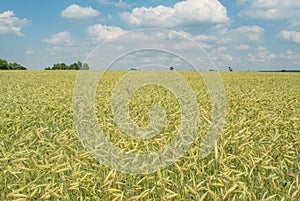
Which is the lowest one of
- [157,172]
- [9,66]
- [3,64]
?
[157,172]

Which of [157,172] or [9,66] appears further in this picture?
[9,66]

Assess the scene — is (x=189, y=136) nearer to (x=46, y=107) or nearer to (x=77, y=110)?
(x=77, y=110)

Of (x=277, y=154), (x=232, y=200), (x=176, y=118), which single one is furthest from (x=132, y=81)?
(x=232, y=200)

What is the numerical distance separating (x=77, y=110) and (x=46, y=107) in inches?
35.7

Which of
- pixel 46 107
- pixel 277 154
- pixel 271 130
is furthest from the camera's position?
pixel 46 107

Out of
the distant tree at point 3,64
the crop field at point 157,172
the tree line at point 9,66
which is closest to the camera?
the crop field at point 157,172

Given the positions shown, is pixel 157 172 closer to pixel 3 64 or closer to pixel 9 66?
pixel 9 66

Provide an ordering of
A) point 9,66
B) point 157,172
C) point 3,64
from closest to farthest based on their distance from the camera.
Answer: point 157,172 → point 3,64 → point 9,66

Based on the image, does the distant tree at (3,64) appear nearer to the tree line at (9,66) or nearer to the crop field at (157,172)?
the tree line at (9,66)

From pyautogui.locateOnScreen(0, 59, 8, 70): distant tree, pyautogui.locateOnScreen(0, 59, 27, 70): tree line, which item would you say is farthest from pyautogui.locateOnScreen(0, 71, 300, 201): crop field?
pyautogui.locateOnScreen(0, 59, 8, 70): distant tree

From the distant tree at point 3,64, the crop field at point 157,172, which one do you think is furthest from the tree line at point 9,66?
the crop field at point 157,172

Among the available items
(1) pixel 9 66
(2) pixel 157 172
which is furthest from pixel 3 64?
(2) pixel 157 172

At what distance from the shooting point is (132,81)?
46.8ft

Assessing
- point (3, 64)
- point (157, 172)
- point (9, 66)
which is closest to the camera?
point (157, 172)
